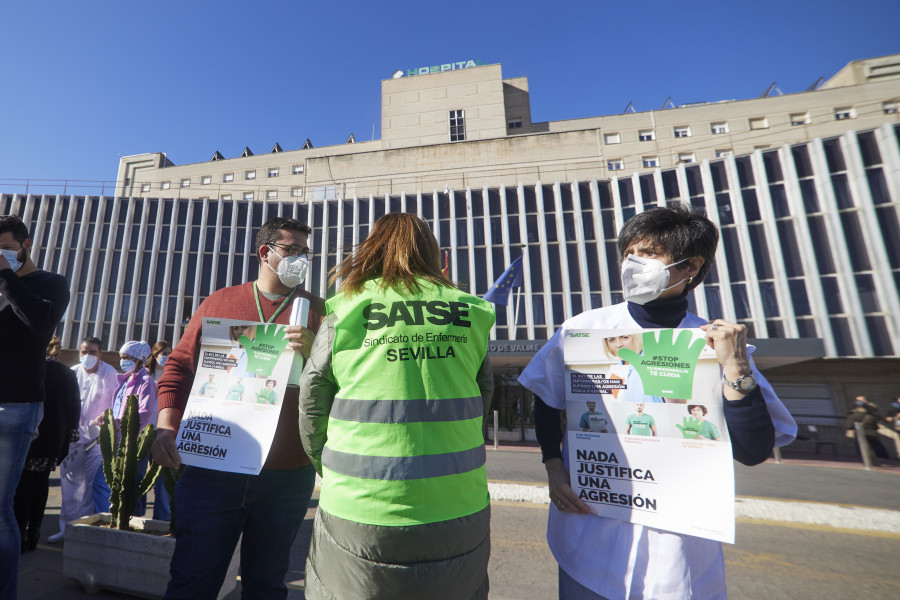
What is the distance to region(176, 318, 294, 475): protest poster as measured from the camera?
2020 mm

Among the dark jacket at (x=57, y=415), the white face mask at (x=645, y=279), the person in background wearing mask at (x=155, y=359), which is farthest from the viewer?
the person in background wearing mask at (x=155, y=359)

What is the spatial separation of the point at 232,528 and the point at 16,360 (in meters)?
1.57

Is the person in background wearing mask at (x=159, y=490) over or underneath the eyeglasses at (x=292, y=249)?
underneath

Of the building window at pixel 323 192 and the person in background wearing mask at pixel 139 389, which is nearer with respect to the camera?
the person in background wearing mask at pixel 139 389

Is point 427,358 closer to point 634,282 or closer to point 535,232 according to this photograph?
point 634,282

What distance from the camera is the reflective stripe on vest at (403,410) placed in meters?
1.32

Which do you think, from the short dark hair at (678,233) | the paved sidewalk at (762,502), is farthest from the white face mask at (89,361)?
the short dark hair at (678,233)

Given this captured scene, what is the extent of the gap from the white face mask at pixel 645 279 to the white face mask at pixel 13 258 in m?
3.29

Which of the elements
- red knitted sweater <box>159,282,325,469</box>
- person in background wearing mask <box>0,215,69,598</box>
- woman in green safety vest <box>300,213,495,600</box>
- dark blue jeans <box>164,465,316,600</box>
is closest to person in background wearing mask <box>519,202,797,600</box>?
woman in green safety vest <box>300,213,495,600</box>

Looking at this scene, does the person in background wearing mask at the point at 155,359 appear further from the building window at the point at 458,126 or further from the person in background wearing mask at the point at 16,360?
the building window at the point at 458,126

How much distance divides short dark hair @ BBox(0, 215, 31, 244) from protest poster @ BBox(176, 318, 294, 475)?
1.39 m

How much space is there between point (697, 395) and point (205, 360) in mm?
2203

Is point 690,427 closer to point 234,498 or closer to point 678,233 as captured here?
point 678,233

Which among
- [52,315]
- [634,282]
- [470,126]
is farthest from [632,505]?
[470,126]
